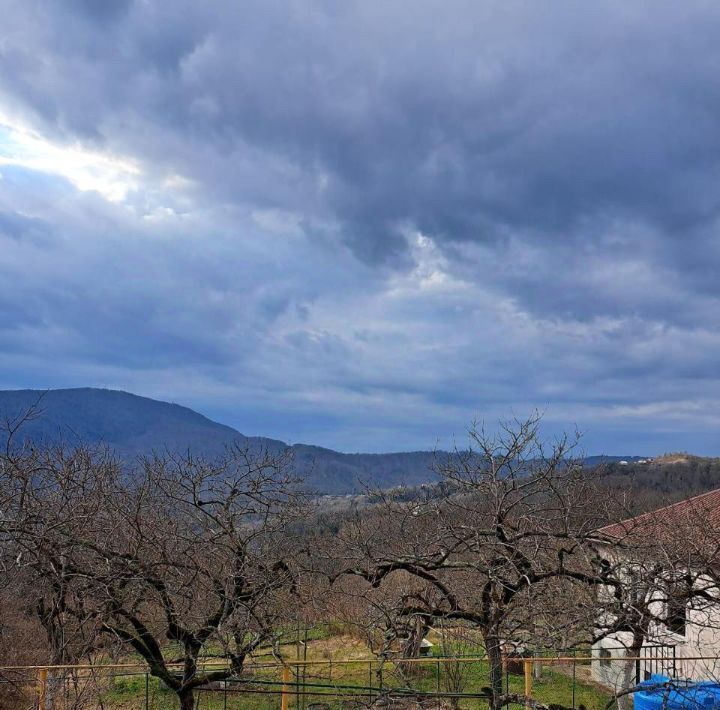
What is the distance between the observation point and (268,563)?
9.35 metres

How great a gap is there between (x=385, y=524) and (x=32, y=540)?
26.8 feet

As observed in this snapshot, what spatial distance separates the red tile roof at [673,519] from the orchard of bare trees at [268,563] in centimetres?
18

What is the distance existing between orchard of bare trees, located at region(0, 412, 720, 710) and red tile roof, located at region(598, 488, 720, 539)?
18cm

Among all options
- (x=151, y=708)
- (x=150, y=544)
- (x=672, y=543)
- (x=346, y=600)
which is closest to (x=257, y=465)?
(x=150, y=544)

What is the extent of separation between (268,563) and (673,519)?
7.31 metres

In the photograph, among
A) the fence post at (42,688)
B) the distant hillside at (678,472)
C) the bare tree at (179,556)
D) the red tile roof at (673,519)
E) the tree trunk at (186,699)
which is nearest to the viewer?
the fence post at (42,688)

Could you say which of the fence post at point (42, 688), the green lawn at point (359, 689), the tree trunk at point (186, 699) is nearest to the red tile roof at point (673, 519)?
the green lawn at point (359, 689)

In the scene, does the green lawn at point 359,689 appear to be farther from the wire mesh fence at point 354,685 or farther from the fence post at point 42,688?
the fence post at point 42,688

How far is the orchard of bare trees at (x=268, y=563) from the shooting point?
8.60 meters

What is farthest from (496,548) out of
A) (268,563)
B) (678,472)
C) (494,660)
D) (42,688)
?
(678,472)

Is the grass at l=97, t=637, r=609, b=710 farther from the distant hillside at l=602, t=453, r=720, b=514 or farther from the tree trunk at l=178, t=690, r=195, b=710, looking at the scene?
the distant hillside at l=602, t=453, r=720, b=514

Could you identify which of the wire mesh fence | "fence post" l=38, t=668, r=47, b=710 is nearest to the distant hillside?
the wire mesh fence

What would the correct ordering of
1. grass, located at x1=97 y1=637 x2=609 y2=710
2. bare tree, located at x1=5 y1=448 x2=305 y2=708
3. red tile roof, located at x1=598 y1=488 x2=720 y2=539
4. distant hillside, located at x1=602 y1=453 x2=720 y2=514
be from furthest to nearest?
1. distant hillside, located at x1=602 y1=453 x2=720 y2=514
2. grass, located at x1=97 y1=637 x2=609 y2=710
3. red tile roof, located at x1=598 y1=488 x2=720 y2=539
4. bare tree, located at x1=5 y1=448 x2=305 y2=708

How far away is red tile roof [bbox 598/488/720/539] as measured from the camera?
1067cm
